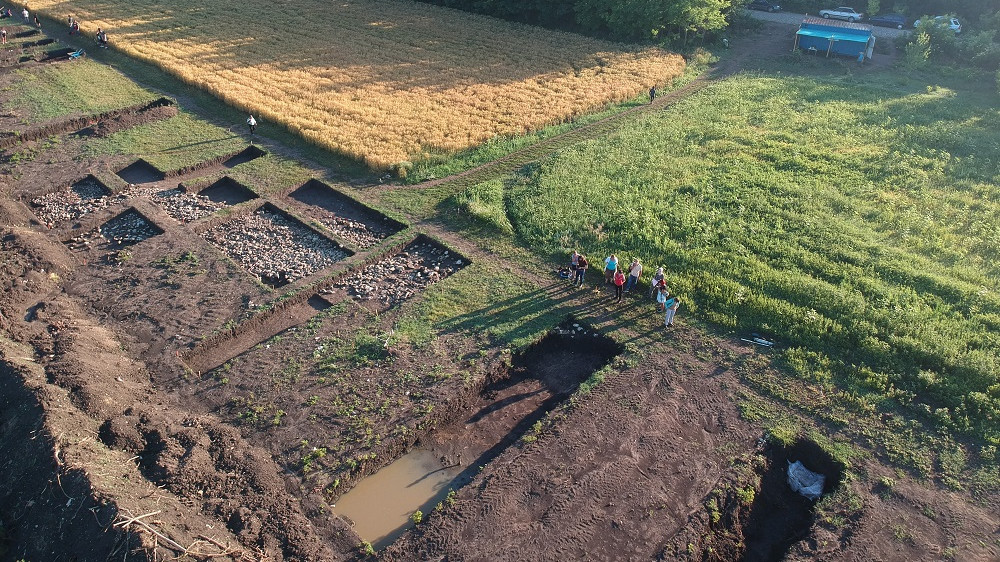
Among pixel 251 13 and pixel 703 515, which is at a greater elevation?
pixel 251 13

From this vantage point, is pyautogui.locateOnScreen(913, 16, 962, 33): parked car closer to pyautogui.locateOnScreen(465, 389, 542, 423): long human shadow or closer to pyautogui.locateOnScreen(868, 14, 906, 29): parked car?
pyautogui.locateOnScreen(868, 14, 906, 29): parked car

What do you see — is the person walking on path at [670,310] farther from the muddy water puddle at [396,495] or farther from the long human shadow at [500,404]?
the muddy water puddle at [396,495]

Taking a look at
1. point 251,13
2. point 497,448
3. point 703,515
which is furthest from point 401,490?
point 251,13

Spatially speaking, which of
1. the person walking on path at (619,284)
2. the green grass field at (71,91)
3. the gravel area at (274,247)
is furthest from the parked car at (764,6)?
the green grass field at (71,91)

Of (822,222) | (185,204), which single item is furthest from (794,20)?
(185,204)

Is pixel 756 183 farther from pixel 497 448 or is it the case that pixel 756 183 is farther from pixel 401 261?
pixel 497 448

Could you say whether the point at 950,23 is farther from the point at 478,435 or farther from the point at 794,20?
the point at 478,435
